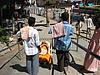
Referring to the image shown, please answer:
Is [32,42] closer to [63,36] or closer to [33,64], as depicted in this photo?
[33,64]

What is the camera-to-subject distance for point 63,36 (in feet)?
30.6

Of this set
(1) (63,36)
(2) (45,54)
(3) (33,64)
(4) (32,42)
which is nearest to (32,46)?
(4) (32,42)

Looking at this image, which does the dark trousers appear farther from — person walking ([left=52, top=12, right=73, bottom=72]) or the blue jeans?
the blue jeans

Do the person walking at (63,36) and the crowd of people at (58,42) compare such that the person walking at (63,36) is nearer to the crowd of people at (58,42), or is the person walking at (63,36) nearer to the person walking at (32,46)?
the crowd of people at (58,42)

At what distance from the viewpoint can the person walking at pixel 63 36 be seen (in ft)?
30.4

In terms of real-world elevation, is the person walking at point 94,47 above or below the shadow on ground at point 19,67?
above

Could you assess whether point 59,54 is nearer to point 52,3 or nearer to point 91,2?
point 52,3

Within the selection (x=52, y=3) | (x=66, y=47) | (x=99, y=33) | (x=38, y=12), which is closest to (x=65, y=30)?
(x=66, y=47)

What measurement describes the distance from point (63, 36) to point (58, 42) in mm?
241

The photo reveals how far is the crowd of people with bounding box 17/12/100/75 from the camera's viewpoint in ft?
26.0

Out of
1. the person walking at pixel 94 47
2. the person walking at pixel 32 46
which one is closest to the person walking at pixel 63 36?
the person walking at pixel 94 47

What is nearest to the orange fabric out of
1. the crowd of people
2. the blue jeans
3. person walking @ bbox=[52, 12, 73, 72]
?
the crowd of people

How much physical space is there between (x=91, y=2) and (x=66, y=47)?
93736 millimetres

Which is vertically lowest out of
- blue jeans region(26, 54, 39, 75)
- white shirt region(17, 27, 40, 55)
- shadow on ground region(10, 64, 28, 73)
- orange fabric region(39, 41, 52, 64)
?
shadow on ground region(10, 64, 28, 73)
